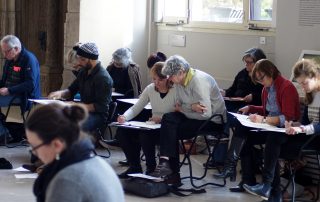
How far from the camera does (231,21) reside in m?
8.15

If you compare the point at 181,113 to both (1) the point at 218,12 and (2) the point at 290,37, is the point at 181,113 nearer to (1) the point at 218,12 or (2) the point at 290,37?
(2) the point at 290,37

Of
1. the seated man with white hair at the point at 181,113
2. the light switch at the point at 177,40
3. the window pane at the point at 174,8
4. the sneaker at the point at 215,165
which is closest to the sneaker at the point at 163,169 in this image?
the seated man with white hair at the point at 181,113

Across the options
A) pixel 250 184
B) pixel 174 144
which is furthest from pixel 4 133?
pixel 250 184

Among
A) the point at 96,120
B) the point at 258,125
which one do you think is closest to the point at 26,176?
the point at 96,120

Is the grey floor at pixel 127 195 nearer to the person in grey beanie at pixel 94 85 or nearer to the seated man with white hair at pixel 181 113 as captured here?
the seated man with white hair at pixel 181 113

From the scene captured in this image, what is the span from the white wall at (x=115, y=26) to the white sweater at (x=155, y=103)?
2342 millimetres

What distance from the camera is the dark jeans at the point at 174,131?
6.10 m

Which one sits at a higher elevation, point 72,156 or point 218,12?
point 218,12

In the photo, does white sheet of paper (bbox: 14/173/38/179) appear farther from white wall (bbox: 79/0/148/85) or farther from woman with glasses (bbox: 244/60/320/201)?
white wall (bbox: 79/0/148/85)

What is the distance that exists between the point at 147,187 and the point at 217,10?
10.2 feet

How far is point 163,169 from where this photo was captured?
20.1 ft

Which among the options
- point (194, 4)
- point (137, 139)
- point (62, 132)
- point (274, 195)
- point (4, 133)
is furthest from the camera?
point (194, 4)

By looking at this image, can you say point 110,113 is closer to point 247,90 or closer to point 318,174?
point 247,90

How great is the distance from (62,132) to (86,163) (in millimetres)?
139
